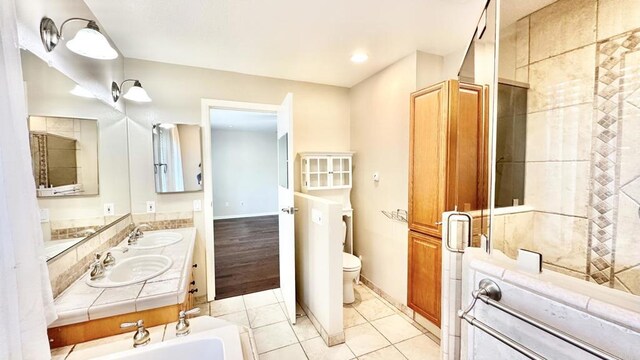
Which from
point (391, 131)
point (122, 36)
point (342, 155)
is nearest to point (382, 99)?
point (391, 131)

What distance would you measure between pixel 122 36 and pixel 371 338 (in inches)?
127

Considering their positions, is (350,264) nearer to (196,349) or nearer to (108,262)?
(196,349)

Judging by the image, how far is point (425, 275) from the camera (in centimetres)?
210

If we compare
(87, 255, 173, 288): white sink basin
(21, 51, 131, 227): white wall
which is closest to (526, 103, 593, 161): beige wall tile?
(87, 255, 173, 288): white sink basin

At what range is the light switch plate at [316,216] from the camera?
6.80 ft

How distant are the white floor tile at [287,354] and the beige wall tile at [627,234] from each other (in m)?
2.10

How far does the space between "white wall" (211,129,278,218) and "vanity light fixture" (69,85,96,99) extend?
4.99 meters

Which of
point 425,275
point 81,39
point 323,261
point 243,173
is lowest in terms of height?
point 425,275

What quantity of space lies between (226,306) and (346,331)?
127 cm

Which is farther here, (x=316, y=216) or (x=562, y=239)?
(x=316, y=216)

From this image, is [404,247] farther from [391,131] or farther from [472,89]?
[472,89]

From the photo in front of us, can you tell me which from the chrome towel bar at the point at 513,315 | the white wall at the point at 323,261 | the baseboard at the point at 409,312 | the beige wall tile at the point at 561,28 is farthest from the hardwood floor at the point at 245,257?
the beige wall tile at the point at 561,28

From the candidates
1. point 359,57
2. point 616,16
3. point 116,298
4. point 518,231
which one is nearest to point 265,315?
point 116,298

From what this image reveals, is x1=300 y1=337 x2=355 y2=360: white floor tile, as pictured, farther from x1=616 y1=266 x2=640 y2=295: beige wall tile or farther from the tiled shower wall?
x1=616 y1=266 x2=640 y2=295: beige wall tile
